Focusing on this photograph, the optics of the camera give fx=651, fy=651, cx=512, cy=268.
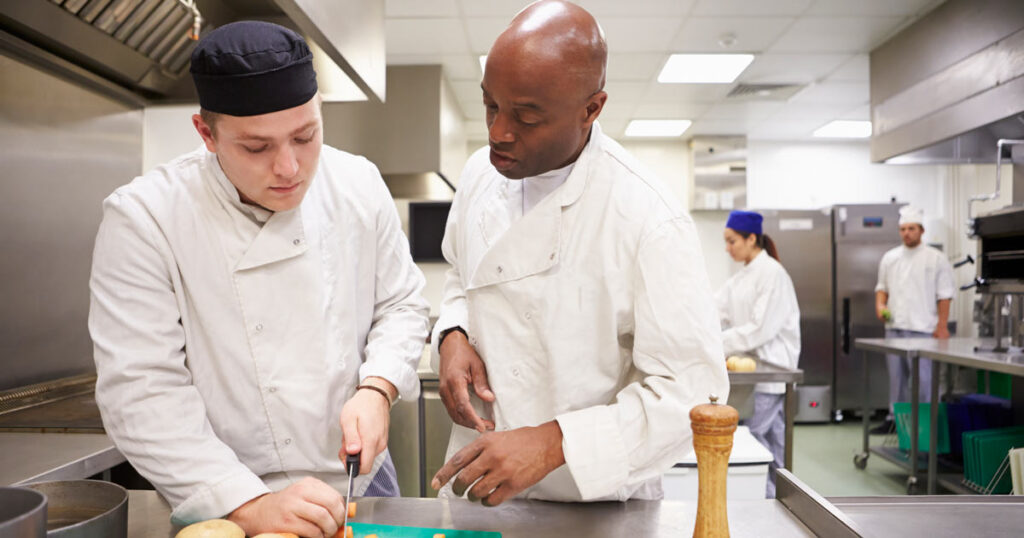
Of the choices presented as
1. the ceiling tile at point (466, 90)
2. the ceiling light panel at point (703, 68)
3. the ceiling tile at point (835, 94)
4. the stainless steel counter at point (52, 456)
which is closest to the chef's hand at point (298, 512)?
the stainless steel counter at point (52, 456)

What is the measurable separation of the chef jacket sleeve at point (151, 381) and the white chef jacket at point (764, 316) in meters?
3.35

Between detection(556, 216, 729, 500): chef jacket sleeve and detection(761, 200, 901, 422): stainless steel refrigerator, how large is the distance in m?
5.85

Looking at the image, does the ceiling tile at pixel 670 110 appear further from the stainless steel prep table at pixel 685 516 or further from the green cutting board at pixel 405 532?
the green cutting board at pixel 405 532

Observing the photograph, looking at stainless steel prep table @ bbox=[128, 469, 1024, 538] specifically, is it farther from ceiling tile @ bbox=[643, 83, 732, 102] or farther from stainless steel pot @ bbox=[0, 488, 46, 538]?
ceiling tile @ bbox=[643, 83, 732, 102]

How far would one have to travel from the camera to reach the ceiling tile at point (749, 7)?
3.68 m

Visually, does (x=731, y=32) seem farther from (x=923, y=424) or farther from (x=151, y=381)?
(x=151, y=381)

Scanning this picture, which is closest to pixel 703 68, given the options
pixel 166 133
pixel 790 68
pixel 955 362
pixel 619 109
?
pixel 790 68

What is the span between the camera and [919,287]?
545cm

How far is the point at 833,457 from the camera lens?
4.95m

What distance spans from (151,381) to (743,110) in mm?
5870

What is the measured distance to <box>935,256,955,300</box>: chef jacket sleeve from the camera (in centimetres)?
539

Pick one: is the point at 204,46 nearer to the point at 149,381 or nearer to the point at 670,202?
the point at 149,381

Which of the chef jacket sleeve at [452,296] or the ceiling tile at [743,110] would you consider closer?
the chef jacket sleeve at [452,296]

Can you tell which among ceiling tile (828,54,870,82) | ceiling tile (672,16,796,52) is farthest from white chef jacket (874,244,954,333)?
ceiling tile (672,16,796,52)
